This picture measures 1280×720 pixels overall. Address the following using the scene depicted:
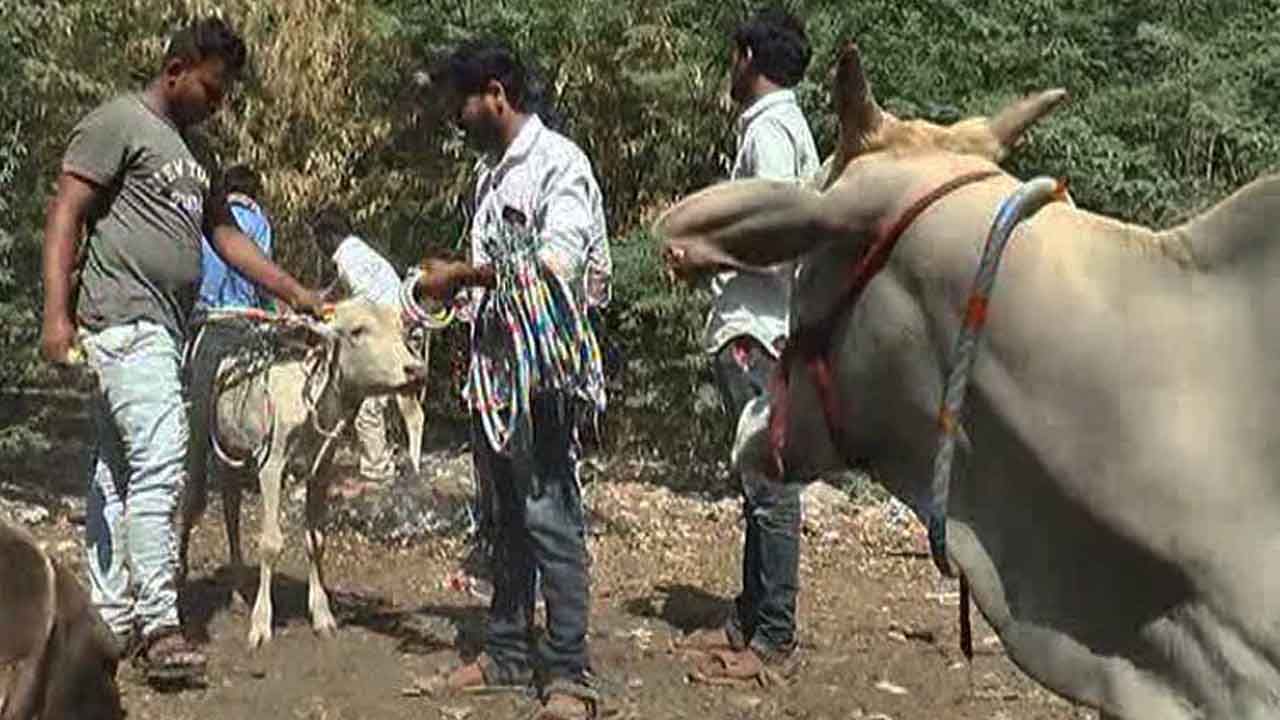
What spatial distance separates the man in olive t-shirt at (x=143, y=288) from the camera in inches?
284

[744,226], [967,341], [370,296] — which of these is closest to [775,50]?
[370,296]

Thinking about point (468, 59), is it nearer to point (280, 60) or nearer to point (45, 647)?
point (45, 647)

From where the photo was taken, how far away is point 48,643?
199 inches

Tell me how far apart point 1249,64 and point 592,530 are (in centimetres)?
429

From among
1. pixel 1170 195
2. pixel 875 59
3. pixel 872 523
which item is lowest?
pixel 872 523

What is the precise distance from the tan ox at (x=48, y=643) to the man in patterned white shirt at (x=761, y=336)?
8.83 feet

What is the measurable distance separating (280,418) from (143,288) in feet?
4.07

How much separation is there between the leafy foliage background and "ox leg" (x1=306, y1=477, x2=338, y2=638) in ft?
9.21

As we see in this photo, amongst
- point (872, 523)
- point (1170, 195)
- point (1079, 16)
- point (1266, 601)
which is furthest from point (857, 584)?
point (1266, 601)

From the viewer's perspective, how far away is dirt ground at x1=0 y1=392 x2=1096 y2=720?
7.66 metres

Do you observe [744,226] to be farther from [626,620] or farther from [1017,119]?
[626,620]

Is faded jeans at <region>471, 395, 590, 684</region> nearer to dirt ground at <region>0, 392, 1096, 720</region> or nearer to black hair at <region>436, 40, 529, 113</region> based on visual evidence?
dirt ground at <region>0, 392, 1096, 720</region>

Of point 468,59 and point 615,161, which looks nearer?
point 468,59

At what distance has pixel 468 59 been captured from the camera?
7.12 metres
